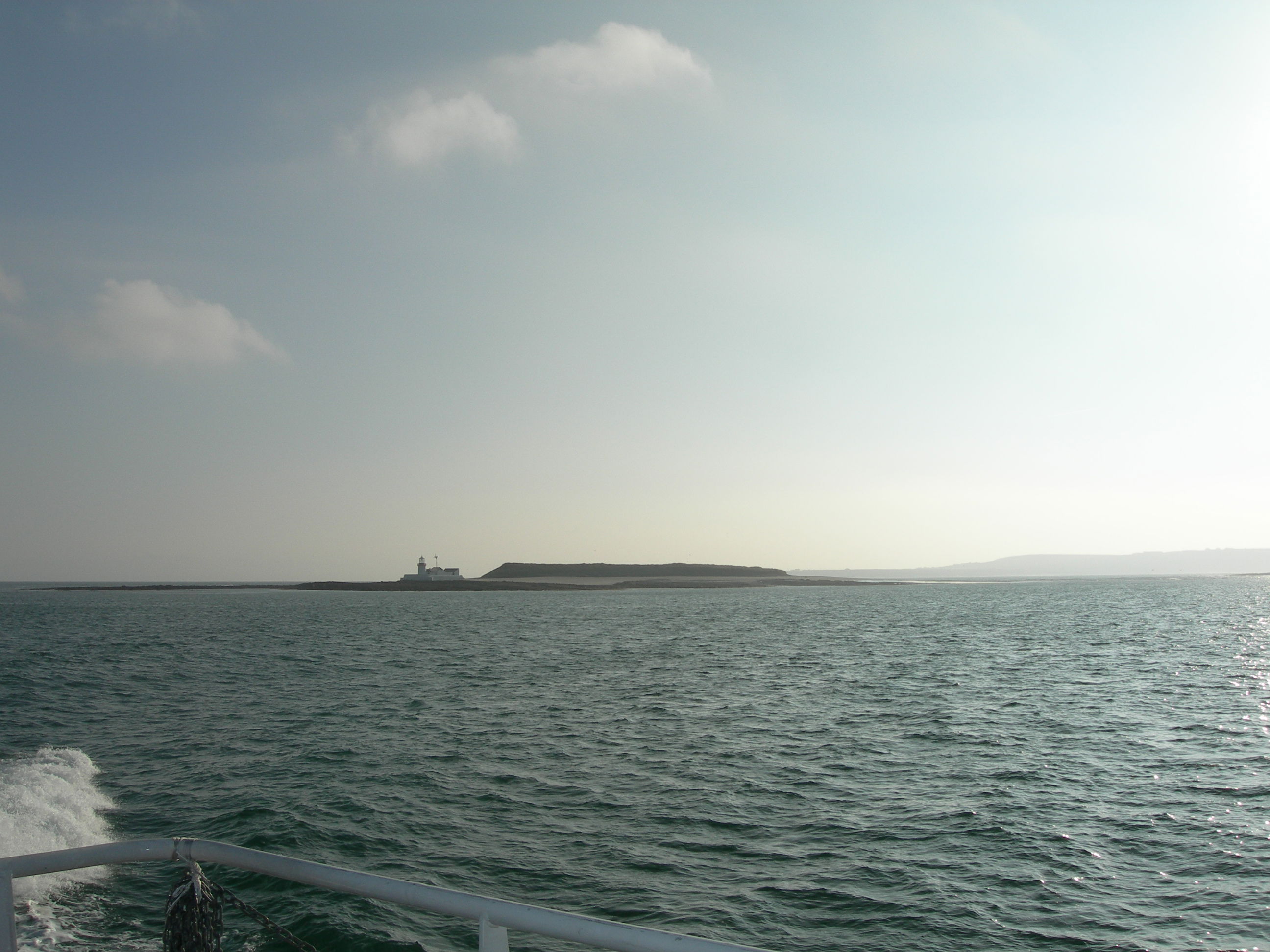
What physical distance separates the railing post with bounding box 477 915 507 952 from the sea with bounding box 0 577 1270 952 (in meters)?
8.97

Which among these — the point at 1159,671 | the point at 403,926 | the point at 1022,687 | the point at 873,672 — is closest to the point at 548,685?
the point at 873,672

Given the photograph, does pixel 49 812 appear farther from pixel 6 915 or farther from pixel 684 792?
pixel 6 915

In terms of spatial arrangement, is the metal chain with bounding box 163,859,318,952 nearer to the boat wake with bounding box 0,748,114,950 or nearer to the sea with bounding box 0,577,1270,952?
the sea with bounding box 0,577,1270,952

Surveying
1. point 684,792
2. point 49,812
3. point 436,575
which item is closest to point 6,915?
point 49,812

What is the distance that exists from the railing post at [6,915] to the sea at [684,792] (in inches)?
296

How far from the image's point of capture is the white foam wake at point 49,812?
13.4 meters

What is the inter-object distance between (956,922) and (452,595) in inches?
5806

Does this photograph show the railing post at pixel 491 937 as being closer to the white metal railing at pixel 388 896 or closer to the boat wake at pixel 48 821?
the white metal railing at pixel 388 896

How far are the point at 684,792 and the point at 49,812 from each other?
42.4ft

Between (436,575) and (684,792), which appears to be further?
(436,575)

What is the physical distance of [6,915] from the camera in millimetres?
4492

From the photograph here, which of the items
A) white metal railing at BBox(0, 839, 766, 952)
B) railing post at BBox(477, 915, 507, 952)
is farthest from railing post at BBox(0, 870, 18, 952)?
railing post at BBox(477, 915, 507, 952)

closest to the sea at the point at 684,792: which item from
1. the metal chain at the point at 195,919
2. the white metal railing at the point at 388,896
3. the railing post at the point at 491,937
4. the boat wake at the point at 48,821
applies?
the boat wake at the point at 48,821

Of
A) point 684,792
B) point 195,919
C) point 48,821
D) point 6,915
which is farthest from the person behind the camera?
point 684,792
